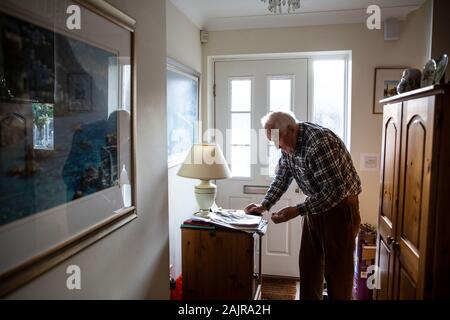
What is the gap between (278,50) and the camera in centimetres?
301

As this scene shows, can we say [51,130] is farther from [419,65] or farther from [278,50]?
[419,65]

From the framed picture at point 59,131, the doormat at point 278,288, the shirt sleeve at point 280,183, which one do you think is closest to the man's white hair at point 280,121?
the shirt sleeve at point 280,183

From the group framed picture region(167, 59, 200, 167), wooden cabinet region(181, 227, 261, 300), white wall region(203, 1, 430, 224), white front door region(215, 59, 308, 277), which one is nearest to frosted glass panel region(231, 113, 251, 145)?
white front door region(215, 59, 308, 277)

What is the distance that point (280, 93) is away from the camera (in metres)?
3.13

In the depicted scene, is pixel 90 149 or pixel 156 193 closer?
pixel 90 149

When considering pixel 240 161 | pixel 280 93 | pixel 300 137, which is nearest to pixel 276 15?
pixel 280 93

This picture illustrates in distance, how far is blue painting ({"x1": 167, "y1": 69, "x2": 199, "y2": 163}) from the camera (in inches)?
93.3

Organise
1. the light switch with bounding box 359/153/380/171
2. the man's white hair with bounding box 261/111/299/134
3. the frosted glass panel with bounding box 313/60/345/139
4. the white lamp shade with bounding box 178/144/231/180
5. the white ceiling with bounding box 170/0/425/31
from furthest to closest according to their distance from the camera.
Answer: the frosted glass panel with bounding box 313/60/345/139
the light switch with bounding box 359/153/380/171
the white ceiling with bounding box 170/0/425/31
the white lamp shade with bounding box 178/144/231/180
the man's white hair with bounding box 261/111/299/134

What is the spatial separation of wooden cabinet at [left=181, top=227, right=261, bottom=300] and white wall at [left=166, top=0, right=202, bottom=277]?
0.93ft

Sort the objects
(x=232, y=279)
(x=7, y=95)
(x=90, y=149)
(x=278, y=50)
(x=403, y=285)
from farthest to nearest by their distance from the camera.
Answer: (x=278, y=50), (x=232, y=279), (x=403, y=285), (x=90, y=149), (x=7, y=95)

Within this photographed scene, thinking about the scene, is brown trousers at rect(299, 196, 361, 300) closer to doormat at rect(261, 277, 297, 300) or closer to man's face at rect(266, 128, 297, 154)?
man's face at rect(266, 128, 297, 154)

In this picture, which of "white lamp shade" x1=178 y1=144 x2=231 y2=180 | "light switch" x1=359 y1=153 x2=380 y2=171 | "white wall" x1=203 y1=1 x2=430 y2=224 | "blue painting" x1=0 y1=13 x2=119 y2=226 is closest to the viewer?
"blue painting" x1=0 y1=13 x2=119 y2=226
